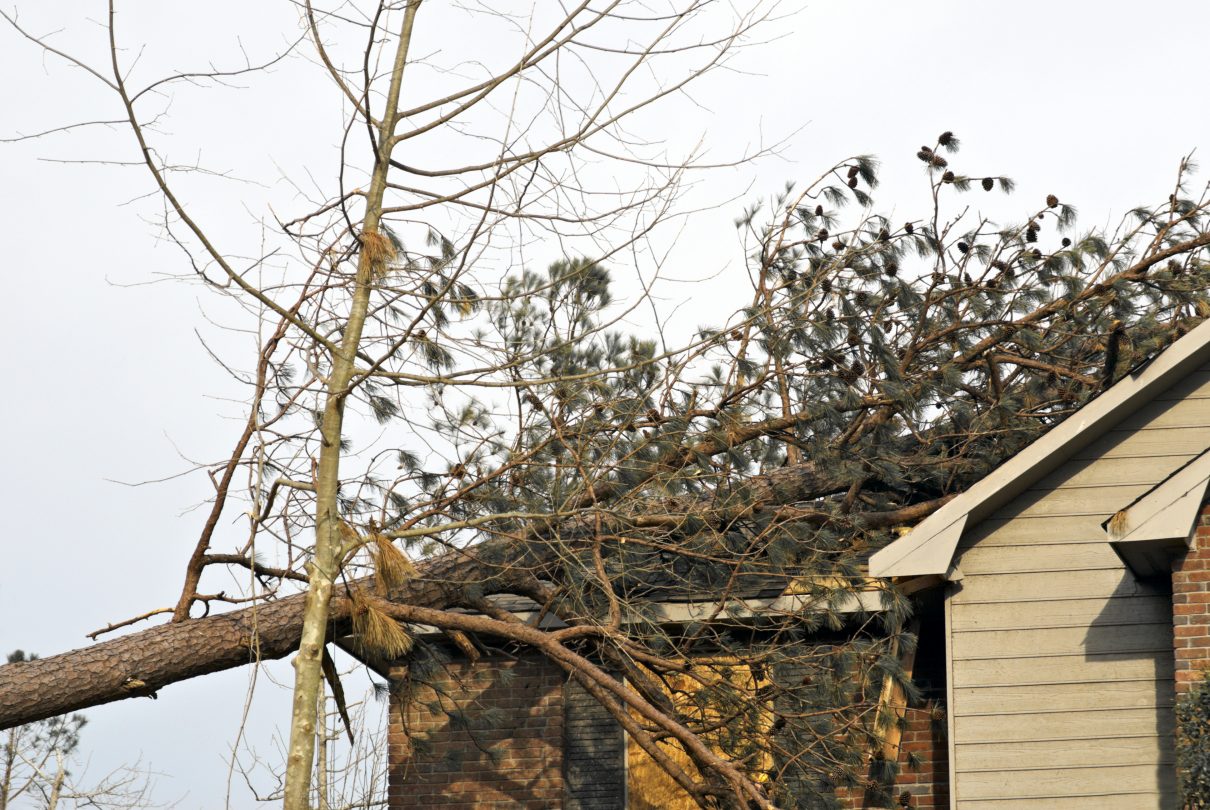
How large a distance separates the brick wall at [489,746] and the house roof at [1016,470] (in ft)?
12.0

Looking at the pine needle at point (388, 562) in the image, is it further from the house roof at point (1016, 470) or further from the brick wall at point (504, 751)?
the brick wall at point (504, 751)

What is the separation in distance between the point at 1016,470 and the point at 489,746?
5073 mm

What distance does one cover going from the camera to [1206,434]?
9516 millimetres

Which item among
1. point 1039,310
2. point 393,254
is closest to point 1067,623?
point 1039,310

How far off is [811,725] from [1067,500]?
244 centimetres

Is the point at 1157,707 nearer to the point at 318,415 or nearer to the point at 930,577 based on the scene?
the point at 930,577

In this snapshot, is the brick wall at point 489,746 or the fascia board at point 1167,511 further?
the brick wall at point 489,746

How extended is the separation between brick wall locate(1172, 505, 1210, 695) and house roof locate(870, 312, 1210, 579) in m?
1.23

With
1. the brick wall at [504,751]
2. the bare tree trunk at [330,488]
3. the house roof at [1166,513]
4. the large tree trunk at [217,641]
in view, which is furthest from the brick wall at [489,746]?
the house roof at [1166,513]

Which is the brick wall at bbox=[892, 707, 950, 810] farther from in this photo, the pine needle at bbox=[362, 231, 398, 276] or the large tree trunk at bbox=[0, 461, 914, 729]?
the pine needle at bbox=[362, 231, 398, 276]

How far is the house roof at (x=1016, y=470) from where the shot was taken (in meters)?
9.22

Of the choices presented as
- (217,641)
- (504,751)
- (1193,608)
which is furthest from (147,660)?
(1193,608)

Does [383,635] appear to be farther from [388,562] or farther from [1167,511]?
[1167,511]

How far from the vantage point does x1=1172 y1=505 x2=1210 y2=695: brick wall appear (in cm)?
805
